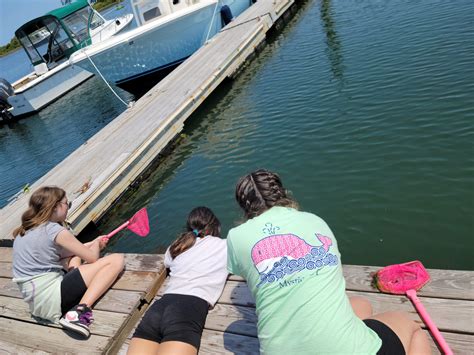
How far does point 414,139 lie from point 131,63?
35.7 feet

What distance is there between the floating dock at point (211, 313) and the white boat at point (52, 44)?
16.1 m

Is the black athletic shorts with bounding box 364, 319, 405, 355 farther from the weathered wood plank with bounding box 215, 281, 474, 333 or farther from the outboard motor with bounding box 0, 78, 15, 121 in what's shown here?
the outboard motor with bounding box 0, 78, 15, 121

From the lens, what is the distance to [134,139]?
892 centimetres

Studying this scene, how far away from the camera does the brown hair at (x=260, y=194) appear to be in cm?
256

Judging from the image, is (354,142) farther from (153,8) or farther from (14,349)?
(153,8)

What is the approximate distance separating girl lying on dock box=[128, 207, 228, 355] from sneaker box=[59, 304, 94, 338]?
2.78 ft

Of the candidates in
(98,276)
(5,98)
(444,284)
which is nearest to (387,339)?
(444,284)

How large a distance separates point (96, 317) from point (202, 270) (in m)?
1.31

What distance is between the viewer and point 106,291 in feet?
14.5

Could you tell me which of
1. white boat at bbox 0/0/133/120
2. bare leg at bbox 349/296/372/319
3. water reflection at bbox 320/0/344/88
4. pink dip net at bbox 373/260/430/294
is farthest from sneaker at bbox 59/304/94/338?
white boat at bbox 0/0/133/120

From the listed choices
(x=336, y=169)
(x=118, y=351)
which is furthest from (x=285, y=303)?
(x=336, y=169)

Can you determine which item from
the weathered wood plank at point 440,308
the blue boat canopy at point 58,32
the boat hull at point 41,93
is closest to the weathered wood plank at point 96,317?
the weathered wood plank at point 440,308

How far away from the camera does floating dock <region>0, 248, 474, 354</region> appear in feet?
9.99

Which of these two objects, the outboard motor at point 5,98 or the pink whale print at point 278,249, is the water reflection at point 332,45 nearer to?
the pink whale print at point 278,249
